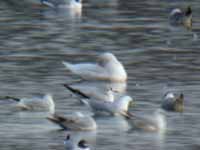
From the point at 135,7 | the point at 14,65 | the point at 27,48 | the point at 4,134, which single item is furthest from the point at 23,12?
the point at 4,134

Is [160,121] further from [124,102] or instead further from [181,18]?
[181,18]

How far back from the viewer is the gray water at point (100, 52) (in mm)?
16578

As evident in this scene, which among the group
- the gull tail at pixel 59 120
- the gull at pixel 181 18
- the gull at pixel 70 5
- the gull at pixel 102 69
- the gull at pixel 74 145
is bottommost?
the gull at pixel 70 5

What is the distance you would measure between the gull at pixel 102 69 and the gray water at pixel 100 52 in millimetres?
212

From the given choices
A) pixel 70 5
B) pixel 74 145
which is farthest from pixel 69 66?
pixel 70 5

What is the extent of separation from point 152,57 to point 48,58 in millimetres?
1923

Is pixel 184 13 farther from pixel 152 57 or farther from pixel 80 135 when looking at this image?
pixel 80 135

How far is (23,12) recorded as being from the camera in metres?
30.5

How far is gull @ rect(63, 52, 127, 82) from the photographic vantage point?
21656 millimetres

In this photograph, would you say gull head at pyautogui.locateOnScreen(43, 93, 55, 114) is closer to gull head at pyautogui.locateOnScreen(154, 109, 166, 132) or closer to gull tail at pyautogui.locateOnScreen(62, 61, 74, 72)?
gull head at pyautogui.locateOnScreen(154, 109, 166, 132)

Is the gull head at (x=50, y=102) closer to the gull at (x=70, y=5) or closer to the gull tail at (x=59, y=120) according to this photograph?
the gull tail at (x=59, y=120)

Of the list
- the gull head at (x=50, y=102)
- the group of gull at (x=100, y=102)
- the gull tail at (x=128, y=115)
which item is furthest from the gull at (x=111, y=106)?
the gull head at (x=50, y=102)

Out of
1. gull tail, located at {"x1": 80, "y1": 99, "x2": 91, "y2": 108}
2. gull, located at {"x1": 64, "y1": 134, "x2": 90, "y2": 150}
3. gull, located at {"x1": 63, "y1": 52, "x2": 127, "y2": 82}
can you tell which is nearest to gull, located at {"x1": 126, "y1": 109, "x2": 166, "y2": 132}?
gull tail, located at {"x1": 80, "y1": 99, "x2": 91, "y2": 108}

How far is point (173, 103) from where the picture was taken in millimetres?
18516
